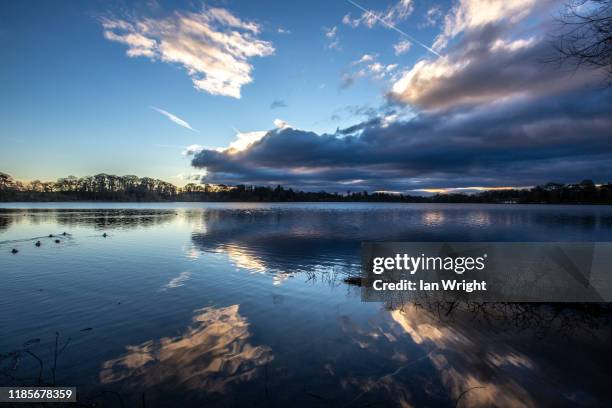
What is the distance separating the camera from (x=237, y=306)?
13.3m

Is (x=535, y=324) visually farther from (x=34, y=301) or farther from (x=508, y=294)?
(x=34, y=301)

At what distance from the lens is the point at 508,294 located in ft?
41.9

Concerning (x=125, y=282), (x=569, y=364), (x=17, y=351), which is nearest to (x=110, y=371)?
(x=17, y=351)

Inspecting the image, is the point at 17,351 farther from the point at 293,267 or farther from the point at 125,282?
the point at 293,267

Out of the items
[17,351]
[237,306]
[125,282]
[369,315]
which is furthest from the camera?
[125,282]

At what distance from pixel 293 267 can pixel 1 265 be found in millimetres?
22223

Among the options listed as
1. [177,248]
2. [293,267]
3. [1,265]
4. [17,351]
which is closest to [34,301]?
[17,351]

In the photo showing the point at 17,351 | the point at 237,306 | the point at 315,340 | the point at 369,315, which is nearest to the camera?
the point at 17,351

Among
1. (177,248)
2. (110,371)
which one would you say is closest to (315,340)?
(110,371)

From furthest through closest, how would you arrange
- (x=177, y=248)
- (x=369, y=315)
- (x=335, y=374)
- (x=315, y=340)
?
(x=177, y=248), (x=369, y=315), (x=315, y=340), (x=335, y=374)

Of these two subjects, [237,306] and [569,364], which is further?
[237,306]

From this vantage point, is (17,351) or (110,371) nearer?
(110,371)

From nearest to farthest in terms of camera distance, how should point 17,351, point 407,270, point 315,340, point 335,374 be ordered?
point 335,374
point 17,351
point 315,340
point 407,270

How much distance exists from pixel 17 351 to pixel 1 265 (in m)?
19.1
